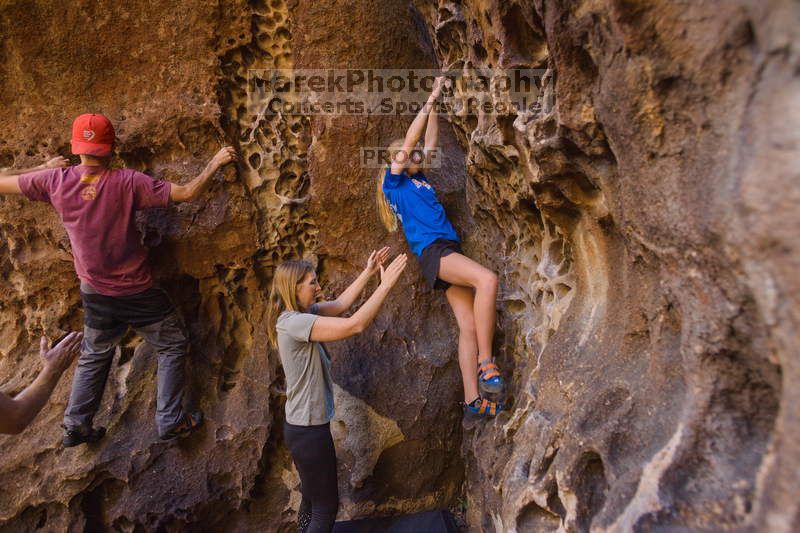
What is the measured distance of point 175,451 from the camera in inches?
124

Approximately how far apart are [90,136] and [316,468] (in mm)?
1926

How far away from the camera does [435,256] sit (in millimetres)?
2744

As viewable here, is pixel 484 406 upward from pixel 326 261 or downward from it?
downward

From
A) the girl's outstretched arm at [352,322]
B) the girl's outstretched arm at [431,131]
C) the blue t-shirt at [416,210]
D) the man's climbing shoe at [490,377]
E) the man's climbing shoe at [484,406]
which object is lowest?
the man's climbing shoe at [484,406]

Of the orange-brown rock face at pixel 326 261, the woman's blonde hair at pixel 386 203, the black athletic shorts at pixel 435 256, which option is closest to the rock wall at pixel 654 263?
the orange-brown rock face at pixel 326 261

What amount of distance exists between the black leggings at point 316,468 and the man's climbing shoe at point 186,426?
89 centimetres

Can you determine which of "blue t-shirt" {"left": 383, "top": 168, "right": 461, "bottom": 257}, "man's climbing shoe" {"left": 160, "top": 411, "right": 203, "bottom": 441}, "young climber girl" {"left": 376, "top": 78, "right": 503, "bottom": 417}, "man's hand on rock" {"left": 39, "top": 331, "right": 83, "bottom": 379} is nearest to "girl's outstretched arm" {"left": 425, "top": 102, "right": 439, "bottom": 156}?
"young climber girl" {"left": 376, "top": 78, "right": 503, "bottom": 417}

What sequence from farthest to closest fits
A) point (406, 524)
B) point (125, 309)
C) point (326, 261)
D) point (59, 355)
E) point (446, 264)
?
point (326, 261) < point (406, 524) < point (125, 309) < point (446, 264) < point (59, 355)

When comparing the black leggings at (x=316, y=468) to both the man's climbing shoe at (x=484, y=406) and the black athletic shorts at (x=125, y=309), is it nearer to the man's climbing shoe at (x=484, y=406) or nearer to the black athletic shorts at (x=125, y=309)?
the man's climbing shoe at (x=484, y=406)

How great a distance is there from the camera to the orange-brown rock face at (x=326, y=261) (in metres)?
1.97

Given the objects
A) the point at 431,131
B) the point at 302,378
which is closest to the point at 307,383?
the point at 302,378

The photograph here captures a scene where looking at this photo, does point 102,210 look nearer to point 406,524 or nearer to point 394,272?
point 394,272

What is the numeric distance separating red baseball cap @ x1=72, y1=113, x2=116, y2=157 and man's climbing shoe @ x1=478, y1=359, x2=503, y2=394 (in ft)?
7.07

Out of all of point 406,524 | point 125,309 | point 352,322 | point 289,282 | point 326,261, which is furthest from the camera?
point 326,261
